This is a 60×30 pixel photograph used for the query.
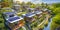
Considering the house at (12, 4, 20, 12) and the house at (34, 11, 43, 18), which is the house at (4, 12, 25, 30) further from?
the house at (34, 11, 43, 18)

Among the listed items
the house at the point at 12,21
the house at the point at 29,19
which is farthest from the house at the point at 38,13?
the house at the point at 12,21

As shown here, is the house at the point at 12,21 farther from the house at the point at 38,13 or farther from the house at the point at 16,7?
the house at the point at 38,13

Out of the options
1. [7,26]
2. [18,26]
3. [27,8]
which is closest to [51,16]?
[27,8]

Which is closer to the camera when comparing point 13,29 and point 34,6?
point 13,29

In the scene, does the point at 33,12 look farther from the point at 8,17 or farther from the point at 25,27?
the point at 8,17

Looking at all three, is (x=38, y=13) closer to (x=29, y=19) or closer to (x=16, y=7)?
(x=29, y=19)

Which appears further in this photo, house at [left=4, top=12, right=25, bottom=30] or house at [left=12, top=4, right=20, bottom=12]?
house at [left=12, top=4, right=20, bottom=12]

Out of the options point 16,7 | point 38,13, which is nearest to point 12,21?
point 16,7

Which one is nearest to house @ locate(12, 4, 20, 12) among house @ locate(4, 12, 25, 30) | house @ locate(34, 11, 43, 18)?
house @ locate(4, 12, 25, 30)
